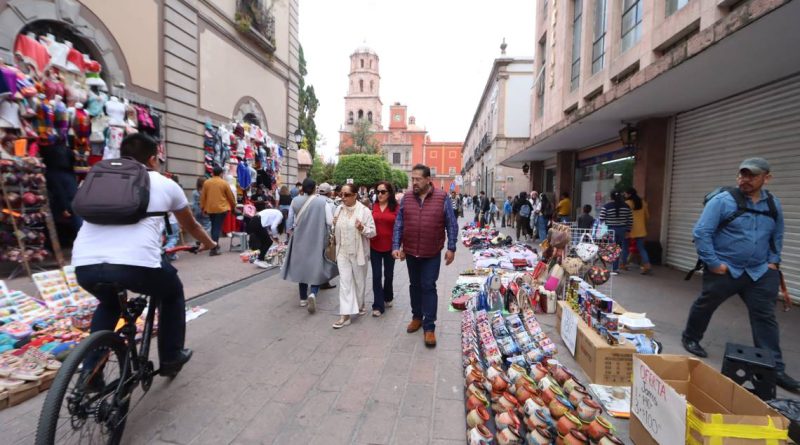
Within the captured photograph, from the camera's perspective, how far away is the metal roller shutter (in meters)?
5.66

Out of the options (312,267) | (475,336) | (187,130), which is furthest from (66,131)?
(475,336)

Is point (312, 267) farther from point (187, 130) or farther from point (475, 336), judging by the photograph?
point (187, 130)

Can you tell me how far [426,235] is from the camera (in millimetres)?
3930

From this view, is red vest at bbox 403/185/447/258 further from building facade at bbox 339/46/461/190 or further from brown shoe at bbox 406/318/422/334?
building facade at bbox 339/46/461/190

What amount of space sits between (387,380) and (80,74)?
23.5 feet

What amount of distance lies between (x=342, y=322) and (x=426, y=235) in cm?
152

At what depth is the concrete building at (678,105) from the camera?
191 inches

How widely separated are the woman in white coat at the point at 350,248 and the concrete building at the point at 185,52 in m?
5.50

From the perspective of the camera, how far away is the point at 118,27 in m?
7.52

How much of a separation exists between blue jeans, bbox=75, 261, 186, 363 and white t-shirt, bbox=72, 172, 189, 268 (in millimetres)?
47

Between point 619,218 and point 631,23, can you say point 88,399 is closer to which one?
point 619,218

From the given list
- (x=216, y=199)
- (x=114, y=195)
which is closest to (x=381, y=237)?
(x=114, y=195)

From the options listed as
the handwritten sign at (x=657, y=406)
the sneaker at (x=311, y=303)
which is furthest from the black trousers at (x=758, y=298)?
the sneaker at (x=311, y=303)

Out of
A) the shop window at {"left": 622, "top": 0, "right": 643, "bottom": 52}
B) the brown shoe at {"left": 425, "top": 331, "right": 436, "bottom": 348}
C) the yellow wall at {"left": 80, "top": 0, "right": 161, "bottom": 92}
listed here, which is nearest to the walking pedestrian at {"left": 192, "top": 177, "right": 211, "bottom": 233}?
the yellow wall at {"left": 80, "top": 0, "right": 161, "bottom": 92}
